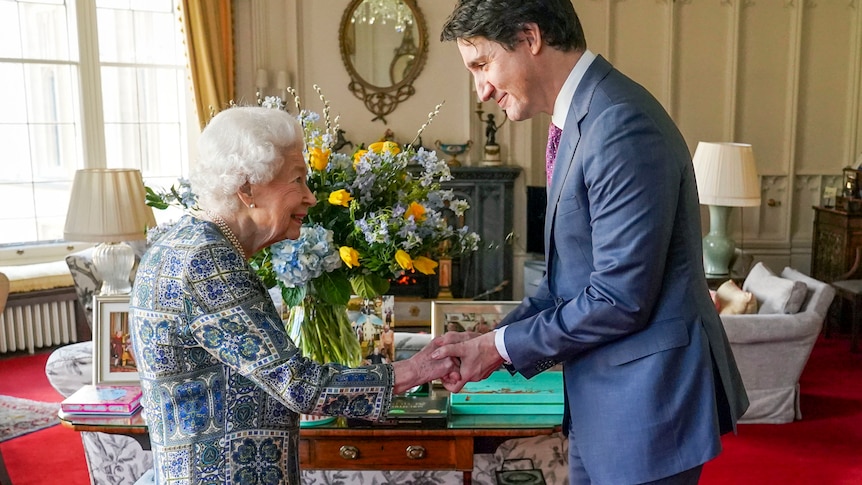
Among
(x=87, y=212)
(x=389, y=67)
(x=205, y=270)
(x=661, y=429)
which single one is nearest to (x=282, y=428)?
(x=205, y=270)

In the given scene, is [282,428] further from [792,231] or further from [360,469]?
[792,231]

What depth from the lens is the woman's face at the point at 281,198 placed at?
1.76 meters

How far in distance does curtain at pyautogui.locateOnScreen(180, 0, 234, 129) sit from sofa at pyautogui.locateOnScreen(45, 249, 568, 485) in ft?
11.9

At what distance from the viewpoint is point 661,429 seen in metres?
1.67

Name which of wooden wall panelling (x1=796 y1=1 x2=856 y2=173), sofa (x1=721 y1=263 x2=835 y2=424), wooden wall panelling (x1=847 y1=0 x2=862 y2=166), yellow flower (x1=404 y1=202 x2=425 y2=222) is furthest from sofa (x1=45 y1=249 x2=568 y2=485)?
wooden wall panelling (x1=847 y1=0 x2=862 y2=166)

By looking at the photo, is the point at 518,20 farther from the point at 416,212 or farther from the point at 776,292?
the point at 776,292

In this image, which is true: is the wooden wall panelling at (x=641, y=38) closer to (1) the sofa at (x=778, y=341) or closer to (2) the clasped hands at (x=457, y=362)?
(1) the sofa at (x=778, y=341)

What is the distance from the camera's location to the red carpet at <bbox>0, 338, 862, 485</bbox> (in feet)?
13.0

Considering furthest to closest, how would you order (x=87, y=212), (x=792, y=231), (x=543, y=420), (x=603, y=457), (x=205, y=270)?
(x=792, y=231), (x=87, y=212), (x=543, y=420), (x=603, y=457), (x=205, y=270)

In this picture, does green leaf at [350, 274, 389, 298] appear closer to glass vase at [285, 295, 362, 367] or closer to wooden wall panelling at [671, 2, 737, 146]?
glass vase at [285, 295, 362, 367]

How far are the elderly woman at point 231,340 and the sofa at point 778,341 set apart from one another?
3.18 meters

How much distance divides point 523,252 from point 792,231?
2.51 metres

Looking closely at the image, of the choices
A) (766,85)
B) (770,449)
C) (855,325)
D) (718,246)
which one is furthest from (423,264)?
(766,85)

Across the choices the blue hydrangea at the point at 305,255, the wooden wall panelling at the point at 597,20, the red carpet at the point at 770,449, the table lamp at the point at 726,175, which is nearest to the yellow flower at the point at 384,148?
the blue hydrangea at the point at 305,255
